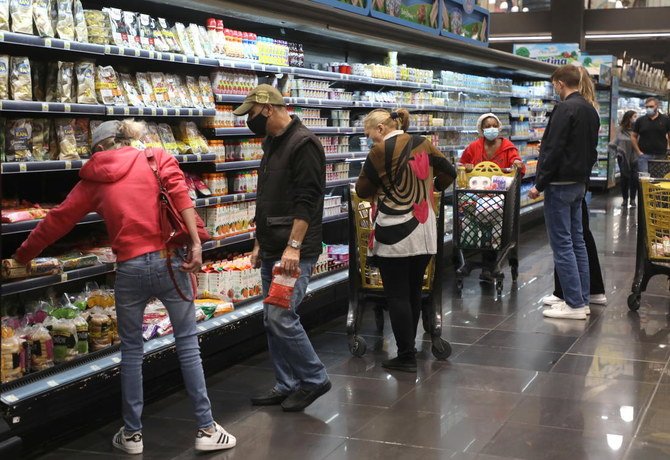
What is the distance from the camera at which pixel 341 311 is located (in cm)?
731

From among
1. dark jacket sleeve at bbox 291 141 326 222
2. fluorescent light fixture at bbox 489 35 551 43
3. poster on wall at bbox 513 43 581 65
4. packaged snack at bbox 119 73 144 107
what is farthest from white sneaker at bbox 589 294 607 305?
fluorescent light fixture at bbox 489 35 551 43

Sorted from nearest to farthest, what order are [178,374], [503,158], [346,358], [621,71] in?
[178,374] → [346,358] → [503,158] → [621,71]

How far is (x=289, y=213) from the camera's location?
15.0 feet

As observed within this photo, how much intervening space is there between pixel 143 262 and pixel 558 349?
3.24m

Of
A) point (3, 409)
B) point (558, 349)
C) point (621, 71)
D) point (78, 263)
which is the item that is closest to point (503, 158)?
point (558, 349)

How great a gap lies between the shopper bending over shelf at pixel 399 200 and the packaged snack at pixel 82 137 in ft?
5.09

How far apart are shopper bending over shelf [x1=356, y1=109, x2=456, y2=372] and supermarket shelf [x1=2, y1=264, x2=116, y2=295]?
5.07ft

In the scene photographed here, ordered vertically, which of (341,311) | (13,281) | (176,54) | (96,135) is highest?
(176,54)

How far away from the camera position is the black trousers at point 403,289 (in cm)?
535

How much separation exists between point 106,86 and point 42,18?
1.98ft

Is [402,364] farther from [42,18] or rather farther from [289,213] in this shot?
[42,18]

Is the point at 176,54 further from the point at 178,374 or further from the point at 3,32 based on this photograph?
the point at 178,374

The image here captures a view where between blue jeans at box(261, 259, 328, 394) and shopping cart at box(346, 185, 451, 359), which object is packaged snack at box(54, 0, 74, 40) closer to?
blue jeans at box(261, 259, 328, 394)

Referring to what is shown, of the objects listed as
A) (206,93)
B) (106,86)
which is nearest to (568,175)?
(206,93)
